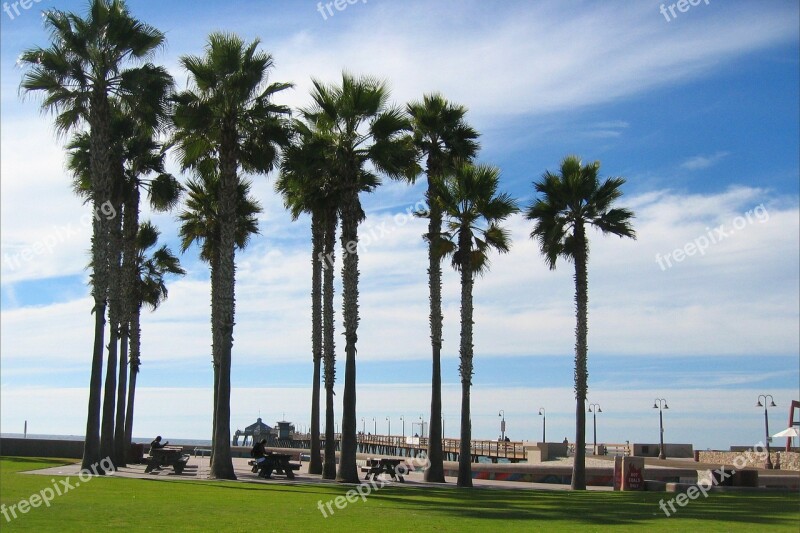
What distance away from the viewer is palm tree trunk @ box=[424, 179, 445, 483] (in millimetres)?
32625

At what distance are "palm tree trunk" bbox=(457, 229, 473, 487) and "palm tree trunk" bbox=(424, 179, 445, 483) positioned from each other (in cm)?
86

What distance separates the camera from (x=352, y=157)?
103 feet

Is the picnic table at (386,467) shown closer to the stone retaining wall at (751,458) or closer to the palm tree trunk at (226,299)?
the palm tree trunk at (226,299)

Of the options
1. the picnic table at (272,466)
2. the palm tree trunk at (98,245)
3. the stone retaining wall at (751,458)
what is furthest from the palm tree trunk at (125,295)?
the stone retaining wall at (751,458)

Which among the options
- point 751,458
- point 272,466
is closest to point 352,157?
point 272,466

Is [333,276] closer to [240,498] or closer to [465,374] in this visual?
[465,374]

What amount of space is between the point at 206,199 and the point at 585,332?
16.4 m

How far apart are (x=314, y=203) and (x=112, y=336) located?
8538 mm

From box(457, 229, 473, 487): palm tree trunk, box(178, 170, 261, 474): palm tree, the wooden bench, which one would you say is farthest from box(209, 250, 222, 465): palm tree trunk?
the wooden bench

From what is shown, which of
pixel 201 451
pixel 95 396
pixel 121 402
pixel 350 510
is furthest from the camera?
pixel 201 451

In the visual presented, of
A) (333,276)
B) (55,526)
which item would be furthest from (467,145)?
(55,526)

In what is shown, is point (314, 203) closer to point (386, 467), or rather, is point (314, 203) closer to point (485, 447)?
point (386, 467)

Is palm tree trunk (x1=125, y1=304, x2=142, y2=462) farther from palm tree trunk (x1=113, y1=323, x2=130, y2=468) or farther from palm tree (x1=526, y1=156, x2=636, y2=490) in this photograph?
palm tree (x1=526, y1=156, x2=636, y2=490)

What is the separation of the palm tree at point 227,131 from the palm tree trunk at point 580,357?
40.7 ft
